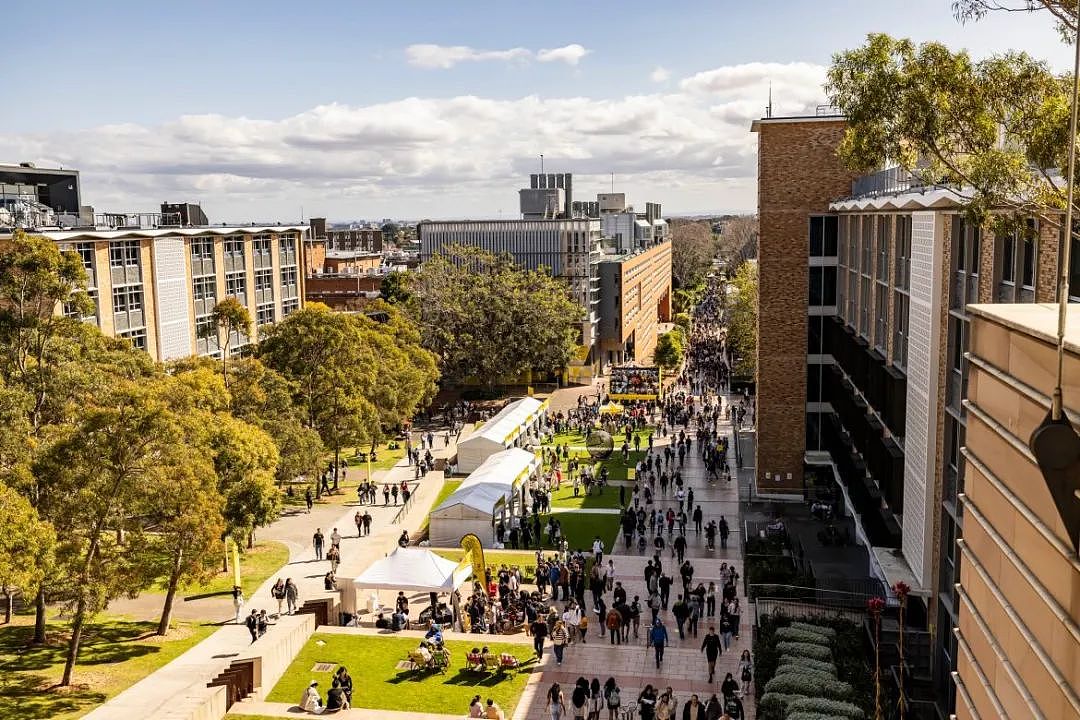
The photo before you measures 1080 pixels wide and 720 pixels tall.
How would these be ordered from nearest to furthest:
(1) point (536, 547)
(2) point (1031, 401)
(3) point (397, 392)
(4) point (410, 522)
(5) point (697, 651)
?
1. (2) point (1031, 401)
2. (5) point (697, 651)
3. (1) point (536, 547)
4. (4) point (410, 522)
5. (3) point (397, 392)

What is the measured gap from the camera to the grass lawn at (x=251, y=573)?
29.9 meters

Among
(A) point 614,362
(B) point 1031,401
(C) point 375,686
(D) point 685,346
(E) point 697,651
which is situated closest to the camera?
(B) point 1031,401

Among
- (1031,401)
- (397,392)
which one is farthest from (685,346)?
(1031,401)

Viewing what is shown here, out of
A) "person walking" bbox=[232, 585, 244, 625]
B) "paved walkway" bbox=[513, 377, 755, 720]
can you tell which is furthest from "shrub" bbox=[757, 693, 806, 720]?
"person walking" bbox=[232, 585, 244, 625]

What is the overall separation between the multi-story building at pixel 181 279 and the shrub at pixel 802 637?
25.5 m

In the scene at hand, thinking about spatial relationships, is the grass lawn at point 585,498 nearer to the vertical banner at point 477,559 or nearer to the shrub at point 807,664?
the vertical banner at point 477,559

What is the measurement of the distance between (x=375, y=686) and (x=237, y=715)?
313 centimetres

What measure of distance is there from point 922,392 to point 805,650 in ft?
21.4

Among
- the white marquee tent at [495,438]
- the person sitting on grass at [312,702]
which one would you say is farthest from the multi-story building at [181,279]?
the person sitting on grass at [312,702]

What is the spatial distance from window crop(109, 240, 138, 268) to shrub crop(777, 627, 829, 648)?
32.8 m

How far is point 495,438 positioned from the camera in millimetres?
44812

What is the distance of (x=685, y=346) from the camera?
9150 cm

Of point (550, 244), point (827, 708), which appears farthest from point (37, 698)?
point (550, 244)

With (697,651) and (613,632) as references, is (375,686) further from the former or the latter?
(697,651)
